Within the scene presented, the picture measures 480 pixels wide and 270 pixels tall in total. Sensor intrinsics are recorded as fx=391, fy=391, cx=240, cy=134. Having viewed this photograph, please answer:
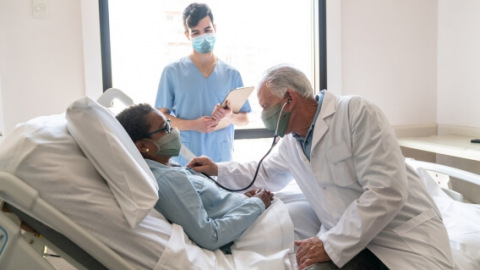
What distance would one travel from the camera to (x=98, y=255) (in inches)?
40.4

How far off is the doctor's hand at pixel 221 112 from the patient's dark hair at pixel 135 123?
0.69 metres

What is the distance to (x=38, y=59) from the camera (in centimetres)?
227

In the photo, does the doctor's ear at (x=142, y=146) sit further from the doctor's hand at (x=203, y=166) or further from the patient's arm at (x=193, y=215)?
the doctor's hand at (x=203, y=166)

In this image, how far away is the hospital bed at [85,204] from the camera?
101cm

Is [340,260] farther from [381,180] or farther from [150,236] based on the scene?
[150,236]

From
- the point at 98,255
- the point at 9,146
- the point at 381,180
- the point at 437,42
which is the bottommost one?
the point at 98,255

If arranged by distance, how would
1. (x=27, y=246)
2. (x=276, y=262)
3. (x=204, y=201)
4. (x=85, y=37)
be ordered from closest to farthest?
1. (x=27, y=246)
2. (x=276, y=262)
3. (x=204, y=201)
4. (x=85, y=37)

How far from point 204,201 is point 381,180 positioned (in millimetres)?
608

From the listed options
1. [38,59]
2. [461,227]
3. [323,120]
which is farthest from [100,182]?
[38,59]

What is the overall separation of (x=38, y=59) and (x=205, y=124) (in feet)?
3.50

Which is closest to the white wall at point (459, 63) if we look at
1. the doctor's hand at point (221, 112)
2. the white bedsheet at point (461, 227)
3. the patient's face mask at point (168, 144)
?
the white bedsheet at point (461, 227)

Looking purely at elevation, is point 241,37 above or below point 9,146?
above

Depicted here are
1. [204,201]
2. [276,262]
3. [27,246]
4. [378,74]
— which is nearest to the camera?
[27,246]

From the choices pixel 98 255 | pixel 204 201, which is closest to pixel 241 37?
pixel 204 201
